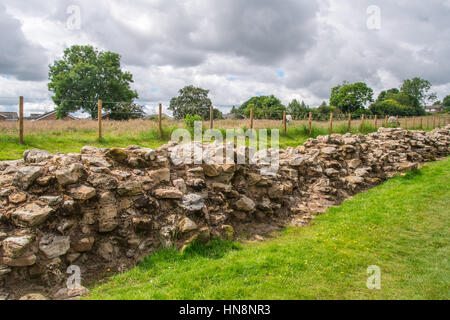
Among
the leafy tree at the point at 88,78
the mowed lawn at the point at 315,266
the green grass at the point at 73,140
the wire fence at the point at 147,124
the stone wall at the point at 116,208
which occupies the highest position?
the leafy tree at the point at 88,78

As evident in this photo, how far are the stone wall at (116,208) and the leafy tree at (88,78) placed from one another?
37.2 metres

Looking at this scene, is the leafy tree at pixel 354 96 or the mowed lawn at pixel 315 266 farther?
the leafy tree at pixel 354 96

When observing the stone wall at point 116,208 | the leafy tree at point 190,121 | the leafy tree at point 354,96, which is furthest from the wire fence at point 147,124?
the leafy tree at point 354,96

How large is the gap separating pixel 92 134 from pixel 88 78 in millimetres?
32313

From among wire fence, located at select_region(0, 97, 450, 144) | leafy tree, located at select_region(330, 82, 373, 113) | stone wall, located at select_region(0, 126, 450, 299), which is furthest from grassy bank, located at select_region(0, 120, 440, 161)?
leafy tree, located at select_region(330, 82, 373, 113)

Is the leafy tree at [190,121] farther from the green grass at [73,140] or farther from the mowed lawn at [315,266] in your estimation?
the mowed lawn at [315,266]

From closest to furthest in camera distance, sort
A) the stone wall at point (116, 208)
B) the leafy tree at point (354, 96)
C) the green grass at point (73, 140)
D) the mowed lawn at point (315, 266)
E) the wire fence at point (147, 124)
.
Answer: the mowed lawn at point (315, 266)
the stone wall at point (116, 208)
the green grass at point (73, 140)
the wire fence at point (147, 124)
the leafy tree at point (354, 96)

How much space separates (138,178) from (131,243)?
1.37 metres

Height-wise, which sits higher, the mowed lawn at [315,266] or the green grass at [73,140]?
the green grass at [73,140]

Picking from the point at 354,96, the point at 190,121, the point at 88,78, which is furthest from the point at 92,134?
the point at 354,96

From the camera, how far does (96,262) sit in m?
4.84

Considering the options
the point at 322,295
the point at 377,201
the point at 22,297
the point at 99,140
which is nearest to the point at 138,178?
the point at 22,297

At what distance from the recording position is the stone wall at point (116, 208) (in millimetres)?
4355

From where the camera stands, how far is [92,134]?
1417 cm
